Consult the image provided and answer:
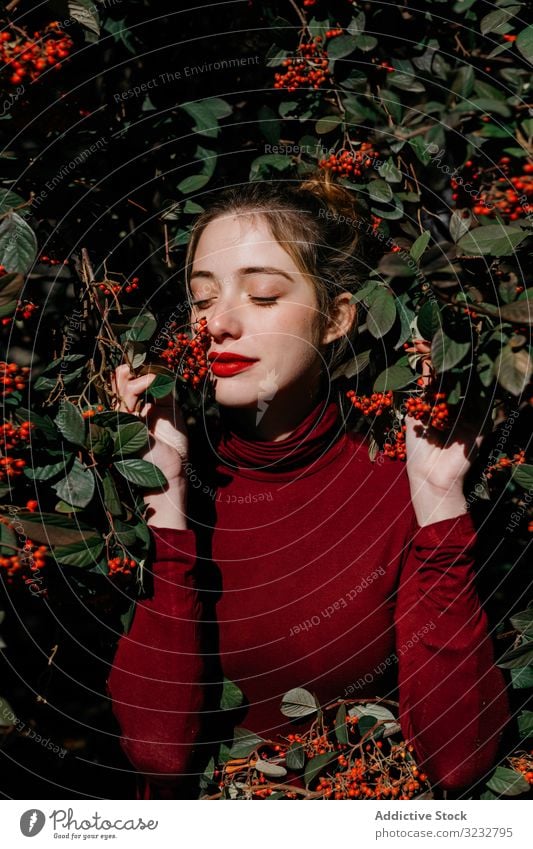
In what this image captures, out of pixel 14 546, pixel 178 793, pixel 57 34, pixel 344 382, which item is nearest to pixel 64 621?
pixel 14 546

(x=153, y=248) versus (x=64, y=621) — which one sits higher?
(x=153, y=248)

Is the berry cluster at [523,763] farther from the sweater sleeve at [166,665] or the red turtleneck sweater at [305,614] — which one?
the sweater sleeve at [166,665]

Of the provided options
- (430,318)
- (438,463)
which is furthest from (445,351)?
(438,463)

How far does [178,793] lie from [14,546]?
759 millimetres

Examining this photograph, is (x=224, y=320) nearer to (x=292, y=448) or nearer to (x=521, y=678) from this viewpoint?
(x=292, y=448)

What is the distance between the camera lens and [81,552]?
60.9 inches

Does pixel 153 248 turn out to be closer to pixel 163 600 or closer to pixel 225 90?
pixel 225 90

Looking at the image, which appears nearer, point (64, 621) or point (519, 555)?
point (64, 621)

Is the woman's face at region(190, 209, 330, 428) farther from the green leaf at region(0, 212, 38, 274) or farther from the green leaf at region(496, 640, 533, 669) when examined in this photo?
the green leaf at region(496, 640, 533, 669)

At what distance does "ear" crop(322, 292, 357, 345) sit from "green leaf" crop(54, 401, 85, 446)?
0.60 m

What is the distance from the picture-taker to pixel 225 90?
201cm

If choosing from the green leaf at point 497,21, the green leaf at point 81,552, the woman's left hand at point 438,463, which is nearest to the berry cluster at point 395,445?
the woman's left hand at point 438,463

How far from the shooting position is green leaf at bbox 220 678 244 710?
1751 millimetres

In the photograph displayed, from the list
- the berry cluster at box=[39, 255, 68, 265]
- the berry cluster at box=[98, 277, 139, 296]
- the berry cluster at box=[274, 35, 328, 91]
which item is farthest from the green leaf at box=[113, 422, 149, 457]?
the berry cluster at box=[274, 35, 328, 91]
